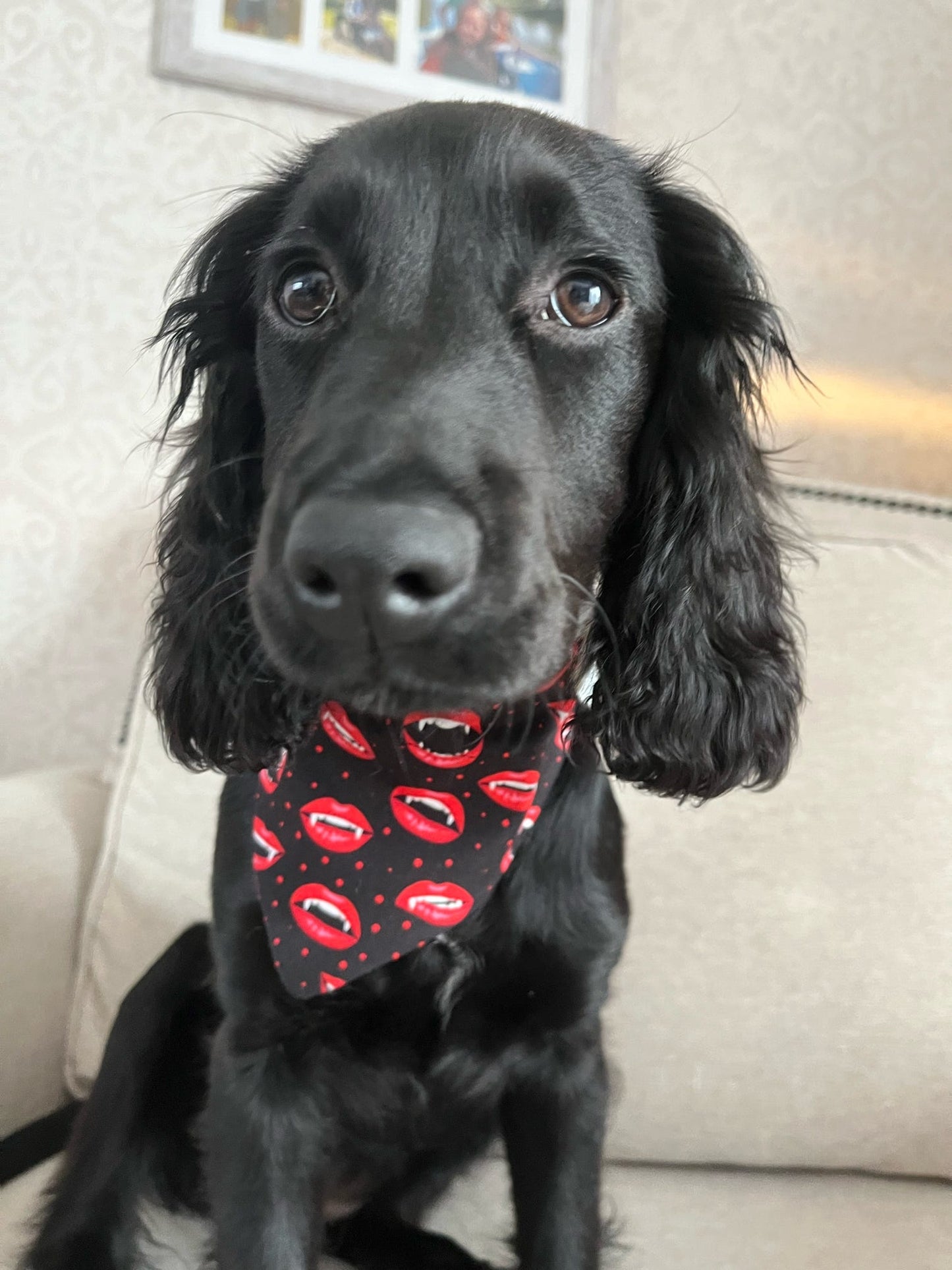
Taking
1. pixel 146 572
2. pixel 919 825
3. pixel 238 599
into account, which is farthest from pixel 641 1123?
pixel 146 572

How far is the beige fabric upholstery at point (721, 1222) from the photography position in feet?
3.02

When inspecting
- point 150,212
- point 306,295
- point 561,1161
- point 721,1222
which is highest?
point 150,212

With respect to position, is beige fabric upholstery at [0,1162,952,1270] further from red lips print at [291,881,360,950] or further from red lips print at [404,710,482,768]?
red lips print at [404,710,482,768]

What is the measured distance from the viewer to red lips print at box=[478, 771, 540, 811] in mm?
797

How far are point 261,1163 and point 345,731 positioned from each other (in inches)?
13.6

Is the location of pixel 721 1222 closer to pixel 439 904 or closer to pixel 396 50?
pixel 439 904

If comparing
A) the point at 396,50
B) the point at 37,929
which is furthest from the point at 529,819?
the point at 396,50

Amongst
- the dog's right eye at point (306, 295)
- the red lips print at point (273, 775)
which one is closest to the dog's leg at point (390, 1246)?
→ the red lips print at point (273, 775)

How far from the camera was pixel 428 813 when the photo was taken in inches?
32.4

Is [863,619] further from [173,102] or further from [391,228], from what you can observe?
[173,102]

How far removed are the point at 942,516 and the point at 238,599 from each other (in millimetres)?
1028

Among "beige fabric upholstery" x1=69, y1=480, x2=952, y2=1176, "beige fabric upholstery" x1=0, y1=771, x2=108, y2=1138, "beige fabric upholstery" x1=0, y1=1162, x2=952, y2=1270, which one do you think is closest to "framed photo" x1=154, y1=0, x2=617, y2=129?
"beige fabric upholstery" x1=69, y1=480, x2=952, y2=1176

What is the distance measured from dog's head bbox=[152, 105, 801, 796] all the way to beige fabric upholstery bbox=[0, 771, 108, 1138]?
422 millimetres

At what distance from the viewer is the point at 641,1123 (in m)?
1.10
